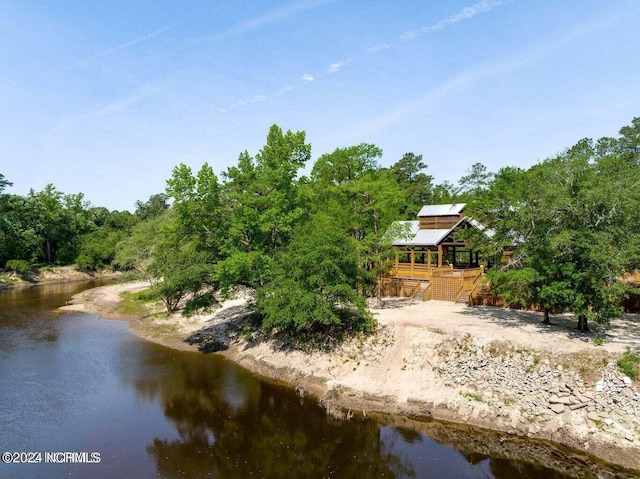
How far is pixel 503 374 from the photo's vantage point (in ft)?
59.8

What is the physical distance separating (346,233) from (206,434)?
52.9 feet

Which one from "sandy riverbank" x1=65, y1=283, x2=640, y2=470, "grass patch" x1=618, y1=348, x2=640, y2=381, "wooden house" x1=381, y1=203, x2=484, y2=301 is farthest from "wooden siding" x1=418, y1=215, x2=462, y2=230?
"grass patch" x1=618, y1=348, x2=640, y2=381

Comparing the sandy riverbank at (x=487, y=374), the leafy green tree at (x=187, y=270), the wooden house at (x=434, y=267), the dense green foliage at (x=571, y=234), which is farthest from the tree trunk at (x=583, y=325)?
the leafy green tree at (x=187, y=270)

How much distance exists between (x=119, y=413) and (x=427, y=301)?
21733 millimetres

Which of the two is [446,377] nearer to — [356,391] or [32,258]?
[356,391]

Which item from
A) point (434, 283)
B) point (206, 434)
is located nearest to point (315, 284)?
point (206, 434)

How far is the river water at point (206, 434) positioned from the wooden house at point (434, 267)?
47.5 ft

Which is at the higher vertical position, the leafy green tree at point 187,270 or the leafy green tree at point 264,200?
the leafy green tree at point 264,200

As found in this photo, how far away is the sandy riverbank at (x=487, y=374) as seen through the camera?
15.5 metres

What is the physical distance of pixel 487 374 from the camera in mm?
18547

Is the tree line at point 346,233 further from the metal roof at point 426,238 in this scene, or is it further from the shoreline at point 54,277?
the shoreline at point 54,277

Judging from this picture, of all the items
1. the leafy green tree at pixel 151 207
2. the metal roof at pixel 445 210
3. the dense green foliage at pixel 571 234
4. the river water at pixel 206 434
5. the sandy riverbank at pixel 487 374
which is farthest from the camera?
the leafy green tree at pixel 151 207

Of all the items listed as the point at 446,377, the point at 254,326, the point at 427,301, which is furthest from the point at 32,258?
the point at 446,377

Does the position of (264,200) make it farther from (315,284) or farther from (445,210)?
(445,210)
